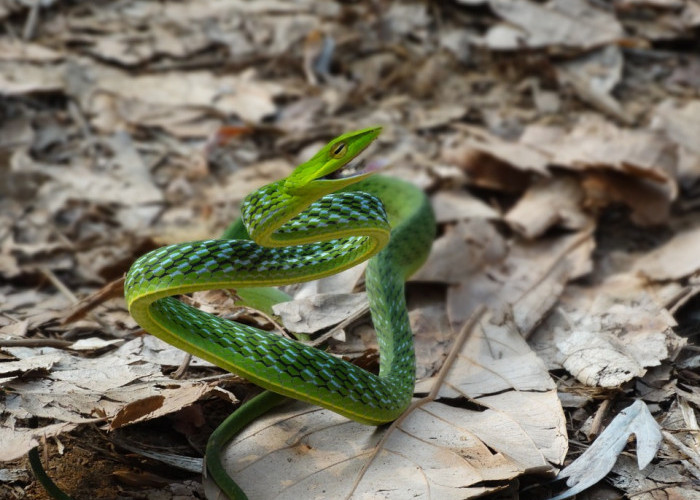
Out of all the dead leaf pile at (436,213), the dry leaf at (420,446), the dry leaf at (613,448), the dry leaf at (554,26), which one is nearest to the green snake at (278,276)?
the dry leaf at (420,446)

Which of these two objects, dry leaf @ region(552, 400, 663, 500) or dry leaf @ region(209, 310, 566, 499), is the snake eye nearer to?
dry leaf @ region(209, 310, 566, 499)

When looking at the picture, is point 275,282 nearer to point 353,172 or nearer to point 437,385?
point 353,172

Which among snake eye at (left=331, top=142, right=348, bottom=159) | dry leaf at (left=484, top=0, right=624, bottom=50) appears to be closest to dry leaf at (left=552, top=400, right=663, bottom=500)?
snake eye at (left=331, top=142, right=348, bottom=159)

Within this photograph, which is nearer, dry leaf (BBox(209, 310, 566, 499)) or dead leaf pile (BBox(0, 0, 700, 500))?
dry leaf (BBox(209, 310, 566, 499))

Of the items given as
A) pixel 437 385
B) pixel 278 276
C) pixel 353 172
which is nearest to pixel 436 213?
pixel 353 172

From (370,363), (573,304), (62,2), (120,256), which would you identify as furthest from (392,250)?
(62,2)
